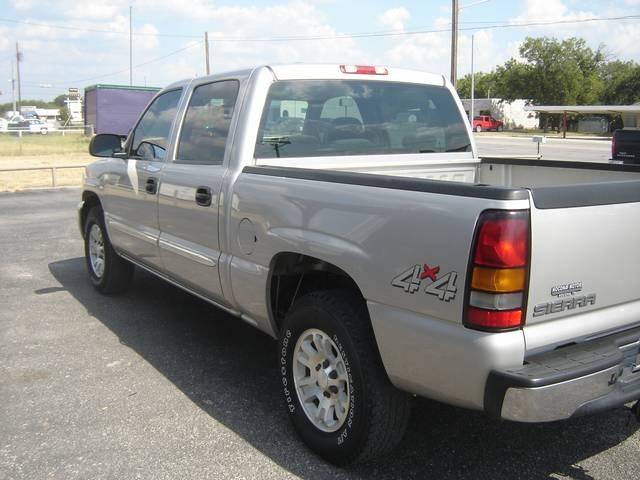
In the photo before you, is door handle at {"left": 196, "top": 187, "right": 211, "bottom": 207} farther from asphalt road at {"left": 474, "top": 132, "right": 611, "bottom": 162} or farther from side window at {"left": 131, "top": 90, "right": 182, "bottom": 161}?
asphalt road at {"left": 474, "top": 132, "right": 611, "bottom": 162}

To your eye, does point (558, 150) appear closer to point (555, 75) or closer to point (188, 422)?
point (188, 422)

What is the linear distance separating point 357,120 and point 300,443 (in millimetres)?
2058

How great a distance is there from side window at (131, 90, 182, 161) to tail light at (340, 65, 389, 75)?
1.31 meters

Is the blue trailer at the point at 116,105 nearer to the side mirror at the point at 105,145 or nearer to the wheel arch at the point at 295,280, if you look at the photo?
the side mirror at the point at 105,145

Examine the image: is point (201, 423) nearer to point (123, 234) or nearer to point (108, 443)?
point (108, 443)

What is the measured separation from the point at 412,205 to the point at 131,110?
3232cm

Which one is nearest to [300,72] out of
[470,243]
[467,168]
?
[467,168]

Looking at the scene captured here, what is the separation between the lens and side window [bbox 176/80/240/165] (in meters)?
3.95

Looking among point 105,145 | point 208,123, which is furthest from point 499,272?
point 105,145

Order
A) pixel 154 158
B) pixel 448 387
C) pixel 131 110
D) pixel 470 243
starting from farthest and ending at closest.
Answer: pixel 131 110 → pixel 154 158 → pixel 448 387 → pixel 470 243

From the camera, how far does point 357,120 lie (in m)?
4.14

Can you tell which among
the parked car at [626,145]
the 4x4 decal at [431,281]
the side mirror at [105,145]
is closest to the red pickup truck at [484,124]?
the parked car at [626,145]

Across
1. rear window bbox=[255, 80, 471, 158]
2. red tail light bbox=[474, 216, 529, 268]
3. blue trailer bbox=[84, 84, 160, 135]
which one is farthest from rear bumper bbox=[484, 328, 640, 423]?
blue trailer bbox=[84, 84, 160, 135]

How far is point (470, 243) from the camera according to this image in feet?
7.57
